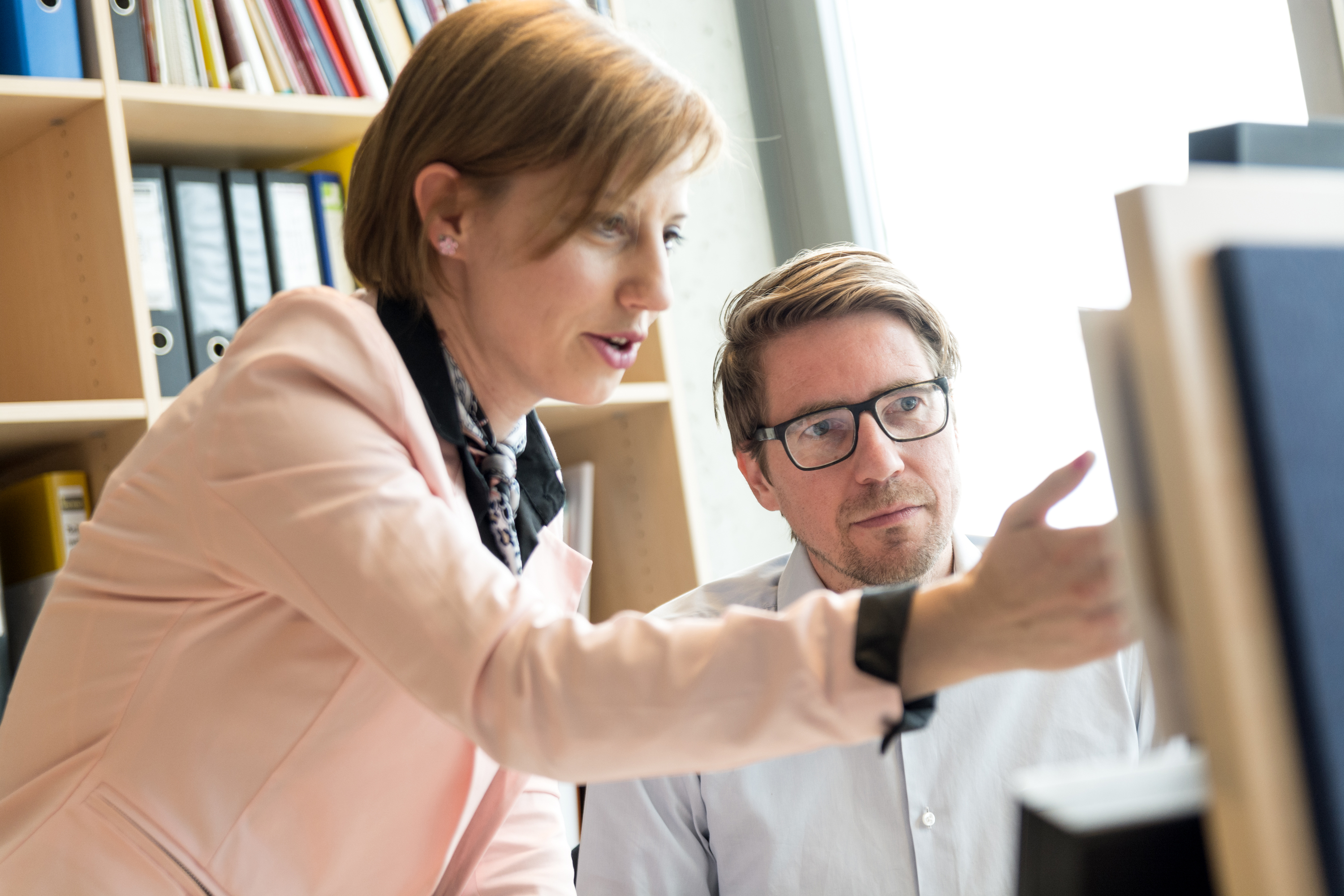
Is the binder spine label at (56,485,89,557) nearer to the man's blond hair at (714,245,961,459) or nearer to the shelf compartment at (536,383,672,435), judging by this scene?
the shelf compartment at (536,383,672,435)

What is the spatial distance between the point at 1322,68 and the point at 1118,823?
4.40 feet

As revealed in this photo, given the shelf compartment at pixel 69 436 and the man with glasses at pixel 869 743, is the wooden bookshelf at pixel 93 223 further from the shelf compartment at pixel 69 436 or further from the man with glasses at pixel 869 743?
the man with glasses at pixel 869 743

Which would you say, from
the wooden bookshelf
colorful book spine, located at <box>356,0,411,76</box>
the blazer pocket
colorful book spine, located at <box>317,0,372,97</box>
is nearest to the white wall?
the wooden bookshelf

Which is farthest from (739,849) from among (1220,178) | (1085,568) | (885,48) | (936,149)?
(885,48)

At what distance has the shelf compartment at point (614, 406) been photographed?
1.95 meters

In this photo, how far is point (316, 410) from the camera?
2.58ft

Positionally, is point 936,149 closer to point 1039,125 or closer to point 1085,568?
point 1039,125

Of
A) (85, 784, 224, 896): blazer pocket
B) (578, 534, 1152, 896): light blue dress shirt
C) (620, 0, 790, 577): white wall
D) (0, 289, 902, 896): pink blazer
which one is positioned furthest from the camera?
(620, 0, 790, 577): white wall

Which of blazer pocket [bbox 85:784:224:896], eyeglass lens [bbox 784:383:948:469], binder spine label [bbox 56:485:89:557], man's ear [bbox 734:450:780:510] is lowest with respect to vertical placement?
blazer pocket [bbox 85:784:224:896]

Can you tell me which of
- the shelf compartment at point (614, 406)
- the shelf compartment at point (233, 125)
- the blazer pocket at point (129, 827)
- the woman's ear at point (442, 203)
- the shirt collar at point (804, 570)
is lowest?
the blazer pocket at point (129, 827)

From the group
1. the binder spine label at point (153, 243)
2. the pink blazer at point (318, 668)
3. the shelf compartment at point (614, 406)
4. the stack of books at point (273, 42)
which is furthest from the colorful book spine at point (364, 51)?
the pink blazer at point (318, 668)

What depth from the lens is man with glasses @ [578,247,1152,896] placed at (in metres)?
1.31

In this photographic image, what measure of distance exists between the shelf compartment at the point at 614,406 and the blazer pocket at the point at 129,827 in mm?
1072

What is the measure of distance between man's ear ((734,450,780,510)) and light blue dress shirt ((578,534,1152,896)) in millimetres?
331
